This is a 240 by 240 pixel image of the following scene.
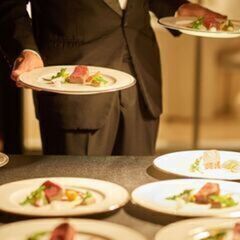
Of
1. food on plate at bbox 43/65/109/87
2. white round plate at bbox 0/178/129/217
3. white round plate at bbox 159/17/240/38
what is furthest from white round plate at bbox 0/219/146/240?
white round plate at bbox 159/17/240/38

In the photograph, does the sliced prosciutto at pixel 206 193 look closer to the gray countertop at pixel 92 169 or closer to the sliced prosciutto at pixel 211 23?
the gray countertop at pixel 92 169

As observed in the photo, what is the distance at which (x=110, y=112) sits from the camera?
2.40 meters

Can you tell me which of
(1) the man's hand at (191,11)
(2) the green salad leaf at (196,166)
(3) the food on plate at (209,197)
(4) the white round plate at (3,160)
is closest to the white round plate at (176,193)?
(3) the food on plate at (209,197)

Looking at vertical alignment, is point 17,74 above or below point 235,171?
above

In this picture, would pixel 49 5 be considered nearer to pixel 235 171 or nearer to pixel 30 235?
pixel 235 171

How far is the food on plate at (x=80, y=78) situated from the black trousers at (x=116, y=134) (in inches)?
14.3

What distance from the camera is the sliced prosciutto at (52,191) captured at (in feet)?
5.07

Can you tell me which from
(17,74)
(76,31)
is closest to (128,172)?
(17,74)

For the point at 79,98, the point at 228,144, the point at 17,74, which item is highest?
the point at 17,74

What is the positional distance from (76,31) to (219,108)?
2.57 metres

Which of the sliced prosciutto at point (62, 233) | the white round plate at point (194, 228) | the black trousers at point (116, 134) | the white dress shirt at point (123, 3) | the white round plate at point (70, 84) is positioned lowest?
the black trousers at point (116, 134)

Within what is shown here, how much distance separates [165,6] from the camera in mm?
2553

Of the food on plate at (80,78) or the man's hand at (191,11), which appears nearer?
the food on plate at (80,78)

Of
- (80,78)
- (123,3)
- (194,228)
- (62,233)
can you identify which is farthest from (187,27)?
(62,233)
